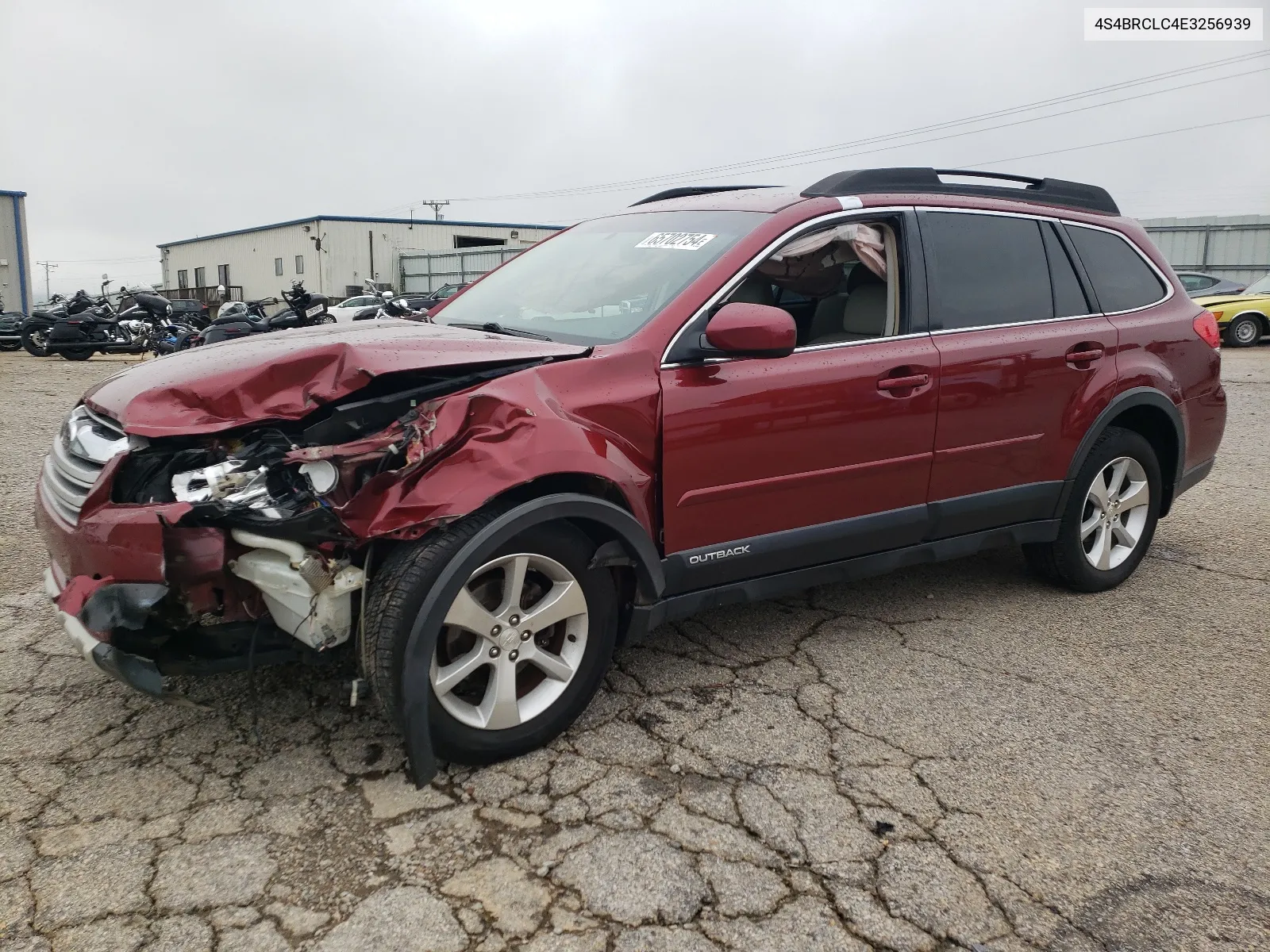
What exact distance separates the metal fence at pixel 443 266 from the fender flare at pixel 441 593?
1307 inches

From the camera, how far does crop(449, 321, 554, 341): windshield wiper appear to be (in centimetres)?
325

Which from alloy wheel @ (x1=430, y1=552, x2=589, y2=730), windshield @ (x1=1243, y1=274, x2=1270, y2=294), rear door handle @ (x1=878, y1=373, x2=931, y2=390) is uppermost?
windshield @ (x1=1243, y1=274, x2=1270, y2=294)

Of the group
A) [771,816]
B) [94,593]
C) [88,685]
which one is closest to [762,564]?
[771,816]

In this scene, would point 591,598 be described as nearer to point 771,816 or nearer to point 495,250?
point 771,816

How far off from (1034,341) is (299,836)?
3265 mm

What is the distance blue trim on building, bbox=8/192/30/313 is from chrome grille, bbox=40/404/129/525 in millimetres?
32076

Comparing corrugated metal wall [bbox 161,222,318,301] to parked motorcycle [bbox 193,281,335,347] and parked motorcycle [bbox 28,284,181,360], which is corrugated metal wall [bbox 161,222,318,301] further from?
parked motorcycle [bbox 193,281,335,347]

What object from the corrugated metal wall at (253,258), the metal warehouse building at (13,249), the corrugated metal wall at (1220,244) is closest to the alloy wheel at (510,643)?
the corrugated metal wall at (1220,244)

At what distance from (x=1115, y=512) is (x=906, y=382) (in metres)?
1.60

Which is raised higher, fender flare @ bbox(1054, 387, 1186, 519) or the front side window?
the front side window

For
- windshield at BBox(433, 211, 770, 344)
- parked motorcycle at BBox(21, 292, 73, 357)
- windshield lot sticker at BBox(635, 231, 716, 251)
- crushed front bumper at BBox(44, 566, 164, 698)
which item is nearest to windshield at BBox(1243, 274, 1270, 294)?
windshield at BBox(433, 211, 770, 344)

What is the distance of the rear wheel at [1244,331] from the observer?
1784 cm

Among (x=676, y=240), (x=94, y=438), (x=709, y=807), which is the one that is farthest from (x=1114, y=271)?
(x=94, y=438)

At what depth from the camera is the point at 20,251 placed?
29.5m
